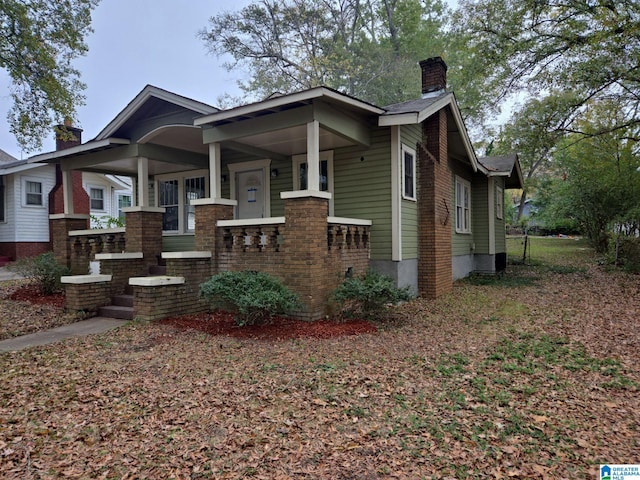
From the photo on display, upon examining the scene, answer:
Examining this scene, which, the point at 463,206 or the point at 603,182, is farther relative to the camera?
the point at 603,182

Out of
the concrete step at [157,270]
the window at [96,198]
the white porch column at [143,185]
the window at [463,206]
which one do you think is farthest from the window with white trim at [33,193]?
the window at [463,206]

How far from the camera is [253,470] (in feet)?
9.47

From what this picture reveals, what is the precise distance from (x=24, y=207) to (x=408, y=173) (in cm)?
1732

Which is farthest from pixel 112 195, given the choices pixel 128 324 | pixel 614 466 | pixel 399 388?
pixel 614 466

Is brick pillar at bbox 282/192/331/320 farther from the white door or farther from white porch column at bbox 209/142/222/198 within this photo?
the white door

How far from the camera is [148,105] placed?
370 inches

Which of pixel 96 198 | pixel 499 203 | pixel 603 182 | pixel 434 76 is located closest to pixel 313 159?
pixel 434 76

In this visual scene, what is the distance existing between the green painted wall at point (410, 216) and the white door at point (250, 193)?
3.55m

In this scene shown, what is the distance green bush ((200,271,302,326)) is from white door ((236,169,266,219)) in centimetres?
405

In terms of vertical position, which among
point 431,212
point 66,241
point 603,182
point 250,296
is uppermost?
point 603,182

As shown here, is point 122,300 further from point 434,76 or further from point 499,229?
point 499,229

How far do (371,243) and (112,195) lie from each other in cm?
1886

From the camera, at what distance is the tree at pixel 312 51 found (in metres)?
24.0

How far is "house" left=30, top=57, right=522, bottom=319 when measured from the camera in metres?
7.06
